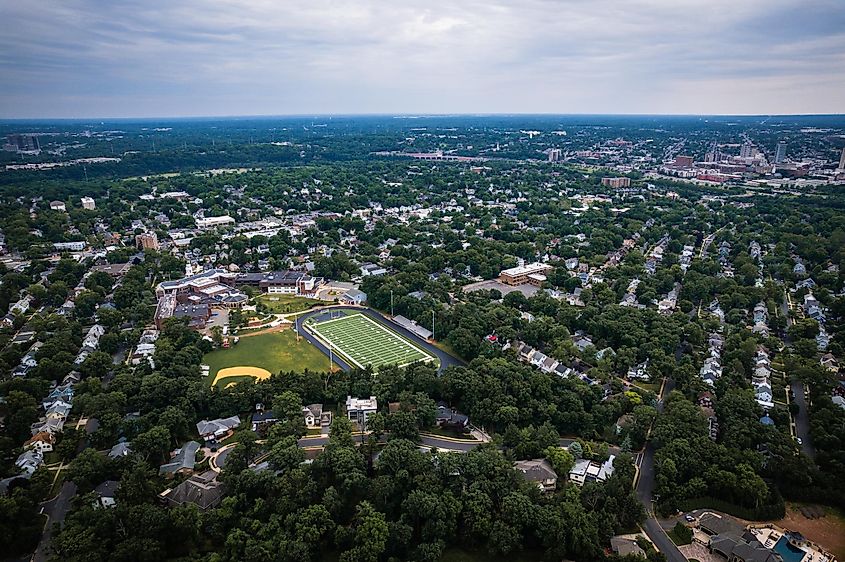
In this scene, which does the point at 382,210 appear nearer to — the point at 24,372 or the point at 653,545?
the point at 24,372

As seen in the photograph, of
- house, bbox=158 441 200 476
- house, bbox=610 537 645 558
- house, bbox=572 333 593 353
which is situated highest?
house, bbox=572 333 593 353

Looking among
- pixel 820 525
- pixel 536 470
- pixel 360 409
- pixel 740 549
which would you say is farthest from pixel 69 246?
pixel 820 525

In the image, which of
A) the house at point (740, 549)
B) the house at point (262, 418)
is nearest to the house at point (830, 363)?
the house at point (740, 549)

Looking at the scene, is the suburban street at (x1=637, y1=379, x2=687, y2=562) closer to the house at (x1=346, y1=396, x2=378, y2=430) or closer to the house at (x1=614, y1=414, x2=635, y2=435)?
the house at (x1=614, y1=414, x2=635, y2=435)

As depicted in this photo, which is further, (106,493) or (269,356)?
(269,356)

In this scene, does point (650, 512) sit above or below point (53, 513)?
above

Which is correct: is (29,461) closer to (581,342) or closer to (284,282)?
(284,282)

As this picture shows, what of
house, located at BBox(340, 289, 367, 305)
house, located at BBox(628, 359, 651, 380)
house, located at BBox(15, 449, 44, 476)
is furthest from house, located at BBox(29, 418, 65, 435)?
house, located at BBox(628, 359, 651, 380)
